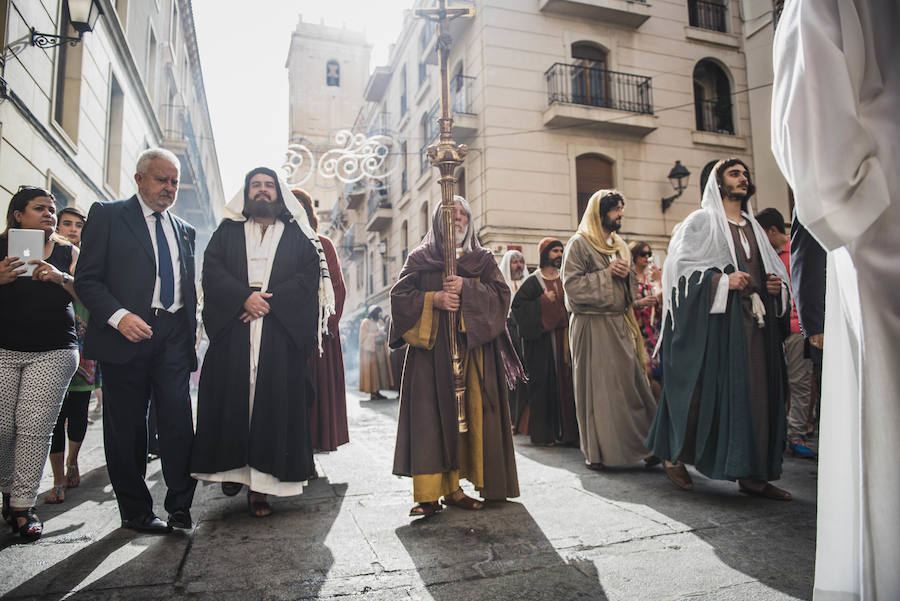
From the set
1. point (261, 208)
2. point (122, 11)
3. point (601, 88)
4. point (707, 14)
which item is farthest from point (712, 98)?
point (261, 208)

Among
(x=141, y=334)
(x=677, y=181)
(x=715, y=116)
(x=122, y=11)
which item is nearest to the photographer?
(x=141, y=334)

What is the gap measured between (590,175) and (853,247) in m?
14.3

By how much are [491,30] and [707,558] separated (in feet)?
47.2

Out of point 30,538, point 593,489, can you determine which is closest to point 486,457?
point 593,489

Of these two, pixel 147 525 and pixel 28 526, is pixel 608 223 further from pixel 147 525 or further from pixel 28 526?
pixel 28 526

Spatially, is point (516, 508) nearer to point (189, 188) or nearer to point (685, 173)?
point (685, 173)

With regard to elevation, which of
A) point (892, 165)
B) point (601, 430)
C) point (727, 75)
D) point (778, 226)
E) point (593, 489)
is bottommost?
point (593, 489)

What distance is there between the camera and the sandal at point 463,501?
3291 mm

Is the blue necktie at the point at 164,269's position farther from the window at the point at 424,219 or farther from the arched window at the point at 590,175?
the window at the point at 424,219

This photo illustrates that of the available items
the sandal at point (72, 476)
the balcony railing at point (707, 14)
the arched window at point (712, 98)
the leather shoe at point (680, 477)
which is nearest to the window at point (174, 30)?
the balcony railing at point (707, 14)

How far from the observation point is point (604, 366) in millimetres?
4566

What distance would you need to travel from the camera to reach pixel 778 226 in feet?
17.5

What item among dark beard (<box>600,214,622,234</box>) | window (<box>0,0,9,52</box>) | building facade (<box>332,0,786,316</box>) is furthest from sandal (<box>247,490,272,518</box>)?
building facade (<box>332,0,786,316</box>)

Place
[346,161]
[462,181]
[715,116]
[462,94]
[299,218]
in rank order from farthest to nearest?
[715,116] → [462,181] → [462,94] → [346,161] → [299,218]
